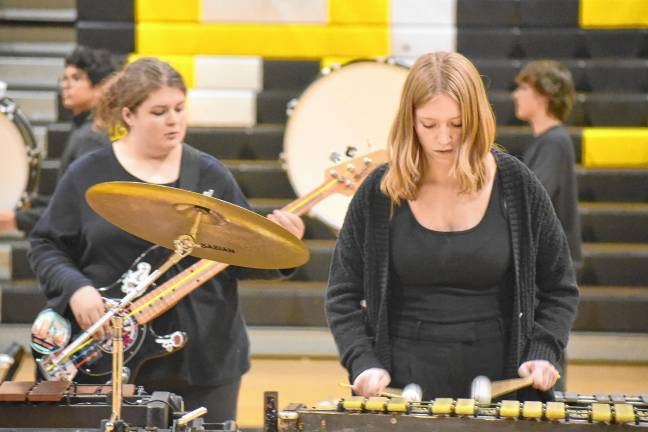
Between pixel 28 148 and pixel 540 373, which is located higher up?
pixel 28 148

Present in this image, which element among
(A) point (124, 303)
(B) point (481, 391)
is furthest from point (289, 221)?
(B) point (481, 391)

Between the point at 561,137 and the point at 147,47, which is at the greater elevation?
the point at 147,47

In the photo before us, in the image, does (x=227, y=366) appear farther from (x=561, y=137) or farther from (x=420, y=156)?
(x=561, y=137)

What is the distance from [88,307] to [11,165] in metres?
2.54

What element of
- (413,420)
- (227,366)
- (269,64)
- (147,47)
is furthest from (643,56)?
(413,420)

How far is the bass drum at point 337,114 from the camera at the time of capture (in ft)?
15.7

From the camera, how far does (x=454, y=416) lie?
2.10 metres

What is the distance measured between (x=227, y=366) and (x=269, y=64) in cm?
383

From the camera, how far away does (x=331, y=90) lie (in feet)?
16.2

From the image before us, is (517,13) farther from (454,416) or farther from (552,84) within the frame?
(454,416)

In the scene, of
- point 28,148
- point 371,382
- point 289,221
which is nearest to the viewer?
point 371,382

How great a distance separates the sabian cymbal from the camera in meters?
2.26

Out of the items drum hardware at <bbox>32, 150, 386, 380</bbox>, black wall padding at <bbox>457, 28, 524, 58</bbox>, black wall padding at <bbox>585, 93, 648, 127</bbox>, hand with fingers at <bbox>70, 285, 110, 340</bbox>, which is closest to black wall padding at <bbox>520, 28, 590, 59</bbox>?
black wall padding at <bbox>457, 28, 524, 58</bbox>

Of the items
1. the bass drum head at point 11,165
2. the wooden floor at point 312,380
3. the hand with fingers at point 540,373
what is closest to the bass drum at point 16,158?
the bass drum head at point 11,165
